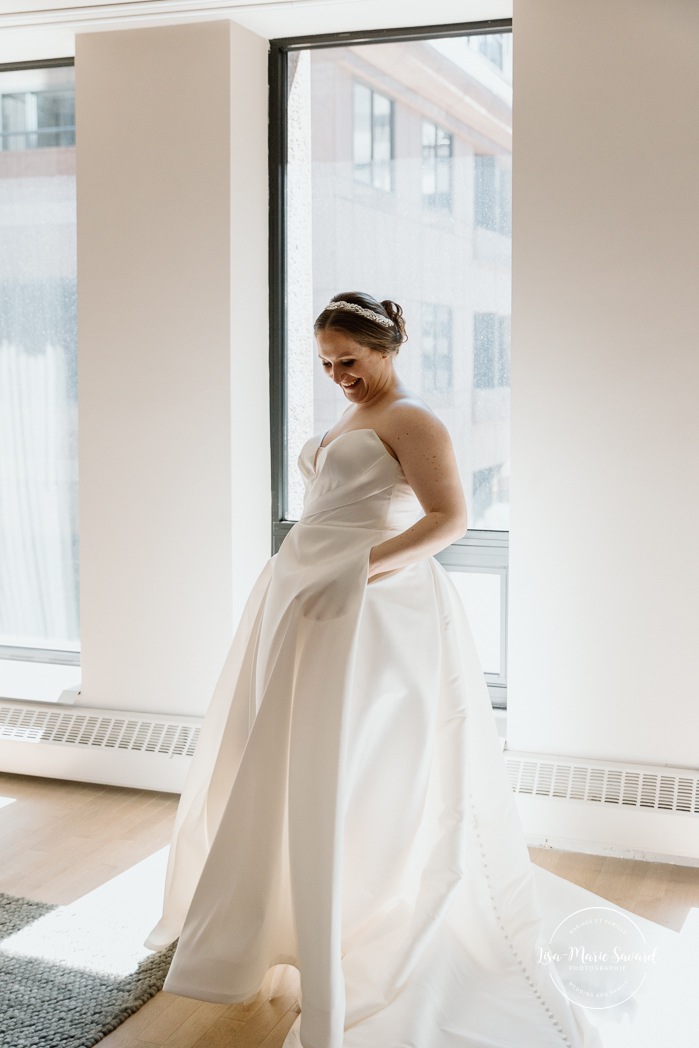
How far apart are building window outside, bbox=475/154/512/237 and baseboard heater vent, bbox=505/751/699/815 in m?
1.99

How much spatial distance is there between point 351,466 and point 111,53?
2390 mm

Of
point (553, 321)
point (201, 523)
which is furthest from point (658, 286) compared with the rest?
point (201, 523)

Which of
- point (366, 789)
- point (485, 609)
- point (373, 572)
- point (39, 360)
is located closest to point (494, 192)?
point (485, 609)

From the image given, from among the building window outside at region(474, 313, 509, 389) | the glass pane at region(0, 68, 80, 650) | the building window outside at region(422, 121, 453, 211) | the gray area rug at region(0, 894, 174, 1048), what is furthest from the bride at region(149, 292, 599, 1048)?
the glass pane at region(0, 68, 80, 650)

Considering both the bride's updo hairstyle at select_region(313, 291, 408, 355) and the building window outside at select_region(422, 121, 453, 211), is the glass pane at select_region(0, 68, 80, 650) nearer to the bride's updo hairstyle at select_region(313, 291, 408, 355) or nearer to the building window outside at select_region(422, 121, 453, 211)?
the building window outside at select_region(422, 121, 453, 211)

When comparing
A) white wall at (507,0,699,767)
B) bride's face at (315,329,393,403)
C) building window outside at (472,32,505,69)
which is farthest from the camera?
building window outside at (472,32,505,69)

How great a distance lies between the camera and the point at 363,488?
108 inches

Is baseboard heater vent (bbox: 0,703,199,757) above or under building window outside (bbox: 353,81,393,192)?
under

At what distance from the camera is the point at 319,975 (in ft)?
7.57

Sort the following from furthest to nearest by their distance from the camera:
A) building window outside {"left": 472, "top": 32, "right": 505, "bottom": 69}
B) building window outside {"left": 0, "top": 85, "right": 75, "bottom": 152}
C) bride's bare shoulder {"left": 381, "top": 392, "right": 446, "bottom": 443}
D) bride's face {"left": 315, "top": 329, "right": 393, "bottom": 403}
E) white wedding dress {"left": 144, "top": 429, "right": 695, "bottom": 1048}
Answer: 1. building window outside {"left": 0, "top": 85, "right": 75, "bottom": 152}
2. building window outside {"left": 472, "top": 32, "right": 505, "bottom": 69}
3. bride's face {"left": 315, "top": 329, "right": 393, "bottom": 403}
4. bride's bare shoulder {"left": 381, "top": 392, "right": 446, "bottom": 443}
5. white wedding dress {"left": 144, "top": 429, "right": 695, "bottom": 1048}

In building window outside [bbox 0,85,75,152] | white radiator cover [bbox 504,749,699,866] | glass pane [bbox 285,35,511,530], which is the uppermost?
building window outside [bbox 0,85,75,152]

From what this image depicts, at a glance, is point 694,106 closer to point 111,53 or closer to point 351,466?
point 351,466

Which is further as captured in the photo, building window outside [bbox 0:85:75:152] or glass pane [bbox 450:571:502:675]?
building window outside [bbox 0:85:75:152]

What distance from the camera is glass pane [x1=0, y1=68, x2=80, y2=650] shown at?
4590 mm
